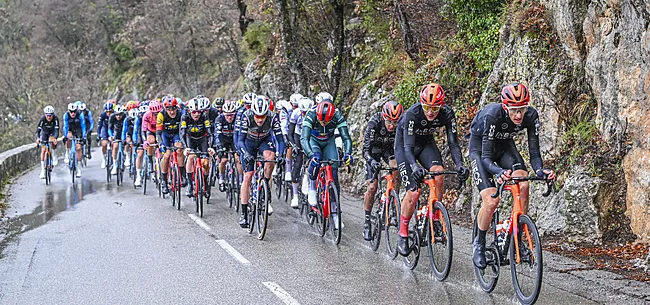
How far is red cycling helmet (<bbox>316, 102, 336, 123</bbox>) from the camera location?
35.1ft

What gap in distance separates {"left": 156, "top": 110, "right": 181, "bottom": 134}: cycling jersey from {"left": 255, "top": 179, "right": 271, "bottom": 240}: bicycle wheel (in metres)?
4.54

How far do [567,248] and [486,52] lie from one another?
612 centimetres

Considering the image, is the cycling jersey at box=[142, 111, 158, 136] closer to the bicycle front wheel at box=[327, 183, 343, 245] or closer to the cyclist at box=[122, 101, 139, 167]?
the cyclist at box=[122, 101, 139, 167]

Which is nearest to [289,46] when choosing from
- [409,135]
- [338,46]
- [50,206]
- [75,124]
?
[338,46]

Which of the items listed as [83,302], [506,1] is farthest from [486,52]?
[83,302]

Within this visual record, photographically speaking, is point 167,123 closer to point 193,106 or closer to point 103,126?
point 193,106

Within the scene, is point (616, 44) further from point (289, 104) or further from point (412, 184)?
point (289, 104)

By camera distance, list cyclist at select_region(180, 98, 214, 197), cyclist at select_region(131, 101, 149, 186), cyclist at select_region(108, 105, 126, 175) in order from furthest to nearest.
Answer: cyclist at select_region(108, 105, 126, 175), cyclist at select_region(131, 101, 149, 186), cyclist at select_region(180, 98, 214, 197)

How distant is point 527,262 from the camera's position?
6734mm

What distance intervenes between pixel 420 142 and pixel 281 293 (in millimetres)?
2646

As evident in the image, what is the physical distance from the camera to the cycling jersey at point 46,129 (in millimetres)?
20328

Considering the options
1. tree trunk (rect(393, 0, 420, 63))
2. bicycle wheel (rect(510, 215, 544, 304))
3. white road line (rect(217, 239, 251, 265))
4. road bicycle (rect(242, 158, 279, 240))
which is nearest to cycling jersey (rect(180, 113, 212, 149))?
road bicycle (rect(242, 158, 279, 240))

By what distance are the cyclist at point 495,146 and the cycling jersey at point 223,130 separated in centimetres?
665

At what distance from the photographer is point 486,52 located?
14359 millimetres
